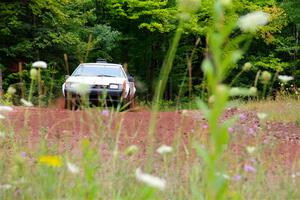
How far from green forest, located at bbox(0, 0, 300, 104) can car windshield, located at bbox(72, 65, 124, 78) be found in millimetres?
3928

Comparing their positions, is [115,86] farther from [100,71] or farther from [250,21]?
[250,21]

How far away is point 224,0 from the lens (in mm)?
1307

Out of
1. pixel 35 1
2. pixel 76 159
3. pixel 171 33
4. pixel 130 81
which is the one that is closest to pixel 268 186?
pixel 76 159

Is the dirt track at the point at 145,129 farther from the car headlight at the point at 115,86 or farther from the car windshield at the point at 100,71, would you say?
the car windshield at the point at 100,71

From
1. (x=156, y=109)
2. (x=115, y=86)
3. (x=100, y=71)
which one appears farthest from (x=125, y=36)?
(x=156, y=109)

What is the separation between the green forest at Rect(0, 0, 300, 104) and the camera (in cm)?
2356

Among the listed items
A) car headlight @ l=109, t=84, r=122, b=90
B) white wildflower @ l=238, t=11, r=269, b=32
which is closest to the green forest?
car headlight @ l=109, t=84, r=122, b=90

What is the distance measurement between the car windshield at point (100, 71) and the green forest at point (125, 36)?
12.9 ft

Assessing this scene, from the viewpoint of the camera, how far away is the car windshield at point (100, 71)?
45.7 feet

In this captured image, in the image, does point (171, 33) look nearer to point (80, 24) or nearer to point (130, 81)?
point (80, 24)

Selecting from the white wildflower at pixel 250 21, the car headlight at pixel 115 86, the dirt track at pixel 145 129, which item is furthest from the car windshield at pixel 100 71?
the white wildflower at pixel 250 21

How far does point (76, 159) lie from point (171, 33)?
26988 mm

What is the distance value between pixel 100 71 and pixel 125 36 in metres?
16.2

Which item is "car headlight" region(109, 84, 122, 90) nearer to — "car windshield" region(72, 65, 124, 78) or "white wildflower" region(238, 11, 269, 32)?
"car windshield" region(72, 65, 124, 78)
